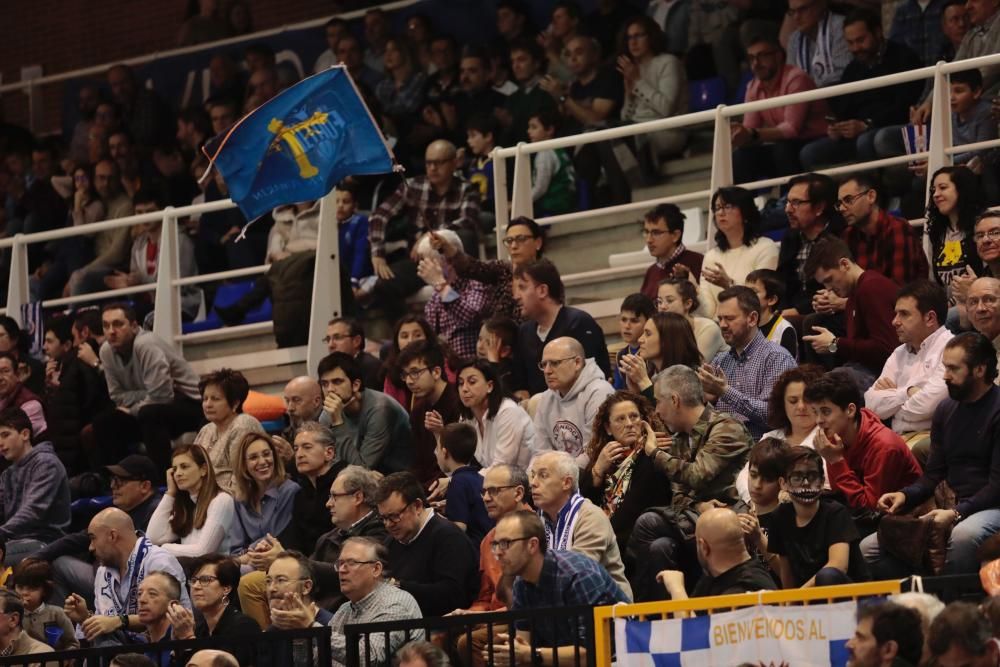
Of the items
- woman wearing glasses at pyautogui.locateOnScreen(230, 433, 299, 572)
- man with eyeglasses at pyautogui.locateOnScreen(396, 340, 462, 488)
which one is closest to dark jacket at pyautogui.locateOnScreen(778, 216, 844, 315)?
man with eyeglasses at pyautogui.locateOnScreen(396, 340, 462, 488)

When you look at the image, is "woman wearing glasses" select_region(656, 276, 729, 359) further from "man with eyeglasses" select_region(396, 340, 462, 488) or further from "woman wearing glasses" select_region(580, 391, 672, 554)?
"man with eyeglasses" select_region(396, 340, 462, 488)

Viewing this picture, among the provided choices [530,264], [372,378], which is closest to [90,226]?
[372,378]

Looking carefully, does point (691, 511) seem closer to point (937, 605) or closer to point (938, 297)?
point (938, 297)

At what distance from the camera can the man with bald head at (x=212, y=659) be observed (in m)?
8.32

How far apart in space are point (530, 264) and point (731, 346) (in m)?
1.55

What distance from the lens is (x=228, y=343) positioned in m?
14.6

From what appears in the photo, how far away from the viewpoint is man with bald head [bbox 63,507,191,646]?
1056cm

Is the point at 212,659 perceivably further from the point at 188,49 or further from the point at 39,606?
the point at 188,49

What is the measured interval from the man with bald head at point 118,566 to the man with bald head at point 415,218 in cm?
340

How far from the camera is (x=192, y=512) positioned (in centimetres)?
A: 1136

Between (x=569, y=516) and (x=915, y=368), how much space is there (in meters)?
2.01

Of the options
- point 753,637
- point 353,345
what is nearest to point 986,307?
point 753,637

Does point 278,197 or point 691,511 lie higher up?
point 278,197

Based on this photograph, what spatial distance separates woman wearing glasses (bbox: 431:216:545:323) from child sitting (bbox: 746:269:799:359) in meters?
1.68
